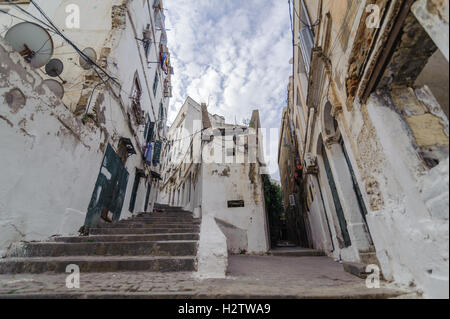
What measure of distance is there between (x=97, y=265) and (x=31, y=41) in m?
5.55

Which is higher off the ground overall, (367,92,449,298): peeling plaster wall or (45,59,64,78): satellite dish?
(45,59,64,78): satellite dish

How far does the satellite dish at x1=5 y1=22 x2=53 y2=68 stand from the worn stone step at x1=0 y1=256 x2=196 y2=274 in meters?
4.45

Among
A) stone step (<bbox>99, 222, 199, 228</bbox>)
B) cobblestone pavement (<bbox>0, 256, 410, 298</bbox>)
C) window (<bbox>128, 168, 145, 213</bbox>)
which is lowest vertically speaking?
cobblestone pavement (<bbox>0, 256, 410, 298</bbox>)

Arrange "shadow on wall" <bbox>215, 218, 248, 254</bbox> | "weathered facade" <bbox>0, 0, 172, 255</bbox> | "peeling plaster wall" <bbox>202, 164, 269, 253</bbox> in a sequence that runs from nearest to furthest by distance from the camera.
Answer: "weathered facade" <bbox>0, 0, 172, 255</bbox> < "shadow on wall" <bbox>215, 218, 248, 254</bbox> < "peeling plaster wall" <bbox>202, 164, 269, 253</bbox>

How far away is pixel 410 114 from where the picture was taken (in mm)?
2420

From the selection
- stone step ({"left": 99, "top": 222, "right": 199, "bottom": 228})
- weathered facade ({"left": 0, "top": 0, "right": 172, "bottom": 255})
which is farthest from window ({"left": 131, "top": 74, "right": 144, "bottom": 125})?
stone step ({"left": 99, "top": 222, "right": 199, "bottom": 228})

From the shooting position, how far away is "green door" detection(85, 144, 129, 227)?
6.13 meters

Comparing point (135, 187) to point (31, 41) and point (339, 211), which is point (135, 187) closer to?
point (31, 41)

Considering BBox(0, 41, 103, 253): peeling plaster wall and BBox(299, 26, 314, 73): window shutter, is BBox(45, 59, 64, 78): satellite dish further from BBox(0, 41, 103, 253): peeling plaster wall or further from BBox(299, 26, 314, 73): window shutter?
BBox(299, 26, 314, 73): window shutter

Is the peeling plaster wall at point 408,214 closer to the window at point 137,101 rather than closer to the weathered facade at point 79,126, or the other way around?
the weathered facade at point 79,126
